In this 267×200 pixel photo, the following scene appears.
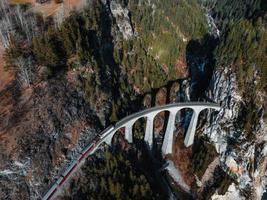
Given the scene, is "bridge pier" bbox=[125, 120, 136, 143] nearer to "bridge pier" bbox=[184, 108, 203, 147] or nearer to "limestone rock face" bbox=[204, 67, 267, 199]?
"bridge pier" bbox=[184, 108, 203, 147]

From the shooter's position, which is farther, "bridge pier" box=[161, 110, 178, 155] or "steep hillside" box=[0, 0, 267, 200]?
"bridge pier" box=[161, 110, 178, 155]

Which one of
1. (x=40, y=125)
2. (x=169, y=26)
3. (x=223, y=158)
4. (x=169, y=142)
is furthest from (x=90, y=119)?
(x=169, y=26)

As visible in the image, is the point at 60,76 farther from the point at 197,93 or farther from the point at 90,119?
the point at 197,93

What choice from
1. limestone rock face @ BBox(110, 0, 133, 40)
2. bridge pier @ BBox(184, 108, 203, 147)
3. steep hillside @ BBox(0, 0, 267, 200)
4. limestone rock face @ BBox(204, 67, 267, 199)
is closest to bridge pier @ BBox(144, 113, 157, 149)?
steep hillside @ BBox(0, 0, 267, 200)

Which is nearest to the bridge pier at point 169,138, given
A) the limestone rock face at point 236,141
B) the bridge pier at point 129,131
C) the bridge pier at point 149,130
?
the bridge pier at point 149,130

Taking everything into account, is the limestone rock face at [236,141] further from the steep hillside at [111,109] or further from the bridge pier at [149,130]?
the bridge pier at [149,130]

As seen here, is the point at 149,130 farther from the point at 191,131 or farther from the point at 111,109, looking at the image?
the point at 191,131

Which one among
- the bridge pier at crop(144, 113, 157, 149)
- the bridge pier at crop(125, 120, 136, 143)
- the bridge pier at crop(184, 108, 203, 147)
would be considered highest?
the bridge pier at crop(184, 108, 203, 147)

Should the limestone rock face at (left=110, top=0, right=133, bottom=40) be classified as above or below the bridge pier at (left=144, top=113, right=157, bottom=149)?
above
